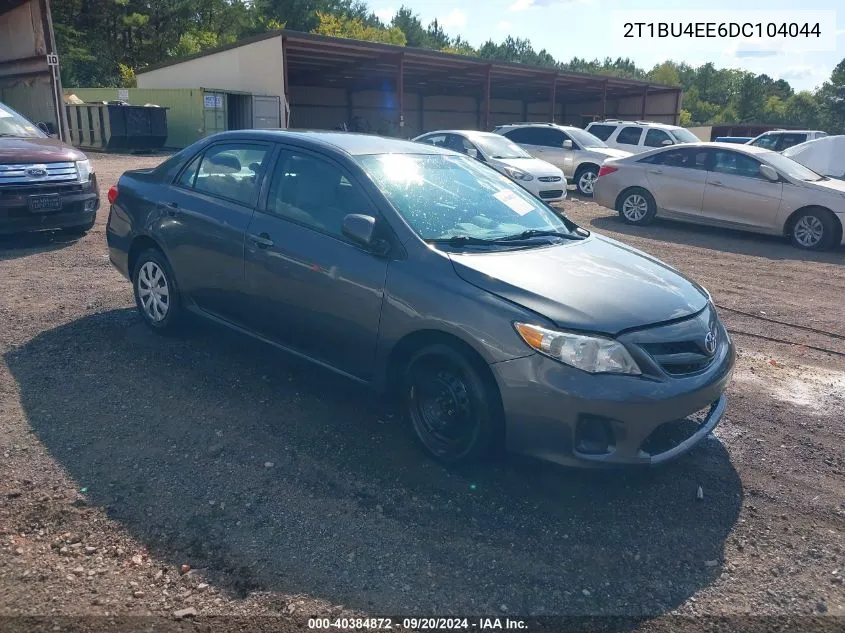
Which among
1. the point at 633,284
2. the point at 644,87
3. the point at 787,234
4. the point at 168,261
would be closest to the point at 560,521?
the point at 633,284

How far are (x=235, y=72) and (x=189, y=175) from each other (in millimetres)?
22880

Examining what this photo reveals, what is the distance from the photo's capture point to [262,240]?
177 inches

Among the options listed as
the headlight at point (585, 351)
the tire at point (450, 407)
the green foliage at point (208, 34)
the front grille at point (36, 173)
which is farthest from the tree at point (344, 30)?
the headlight at point (585, 351)

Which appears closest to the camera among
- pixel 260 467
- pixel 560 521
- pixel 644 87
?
pixel 560 521

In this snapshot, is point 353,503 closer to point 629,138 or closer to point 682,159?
point 682,159

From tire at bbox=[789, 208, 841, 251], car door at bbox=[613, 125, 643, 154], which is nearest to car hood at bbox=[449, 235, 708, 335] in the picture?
tire at bbox=[789, 208, 841, 251]

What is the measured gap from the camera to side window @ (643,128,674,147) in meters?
18.8

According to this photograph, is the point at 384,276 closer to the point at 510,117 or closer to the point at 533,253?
the point at 533,253

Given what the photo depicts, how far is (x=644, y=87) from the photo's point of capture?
3603 centimetres

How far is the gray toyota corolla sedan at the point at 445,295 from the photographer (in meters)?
3.35

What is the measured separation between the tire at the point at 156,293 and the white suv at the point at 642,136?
15613mm

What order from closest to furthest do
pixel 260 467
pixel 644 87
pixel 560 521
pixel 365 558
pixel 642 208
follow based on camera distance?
pixel 365 558 < pixel 560 521 < pixel 260 467 < pixel 642 208 < pixel 644 87

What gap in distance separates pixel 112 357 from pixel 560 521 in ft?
11.6

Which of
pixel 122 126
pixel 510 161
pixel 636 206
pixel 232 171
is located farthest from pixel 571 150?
pixel 122 126
